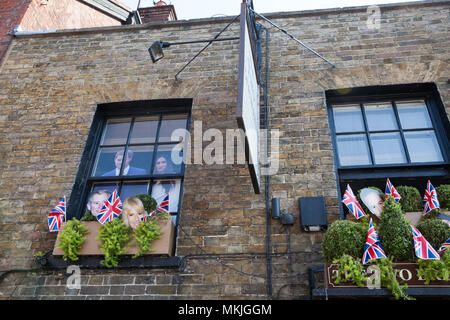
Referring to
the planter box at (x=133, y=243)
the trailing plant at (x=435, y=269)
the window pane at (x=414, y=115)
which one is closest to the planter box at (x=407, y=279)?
the trailing plant at (x=435, y=269)

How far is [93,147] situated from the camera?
5652 mm

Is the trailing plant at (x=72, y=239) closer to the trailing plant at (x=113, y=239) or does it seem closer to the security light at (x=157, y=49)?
the trailing plant at (x=113, y=239)

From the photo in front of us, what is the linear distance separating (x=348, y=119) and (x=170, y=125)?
8.39ft

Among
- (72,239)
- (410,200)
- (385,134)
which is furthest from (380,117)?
(72,239)

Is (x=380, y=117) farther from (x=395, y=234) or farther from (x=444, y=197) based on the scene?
(x=395, y=234)

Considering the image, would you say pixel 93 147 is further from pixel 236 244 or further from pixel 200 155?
pixel 236 244

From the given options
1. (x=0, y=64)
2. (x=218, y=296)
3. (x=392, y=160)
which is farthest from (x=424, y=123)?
(x=0, y=64)

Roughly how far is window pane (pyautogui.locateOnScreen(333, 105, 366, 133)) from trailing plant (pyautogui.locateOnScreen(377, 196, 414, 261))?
190cm

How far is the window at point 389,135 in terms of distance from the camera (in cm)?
481

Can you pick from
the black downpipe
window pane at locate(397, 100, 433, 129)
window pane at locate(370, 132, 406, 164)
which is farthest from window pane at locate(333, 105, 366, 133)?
the black downpipe

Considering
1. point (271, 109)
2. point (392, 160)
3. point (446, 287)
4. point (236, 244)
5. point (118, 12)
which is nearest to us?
point (446, 287)

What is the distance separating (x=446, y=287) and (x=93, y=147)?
4.60 meters

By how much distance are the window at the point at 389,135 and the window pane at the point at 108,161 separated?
2985mm

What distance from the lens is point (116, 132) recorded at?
5.95 meters
